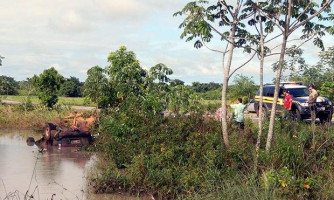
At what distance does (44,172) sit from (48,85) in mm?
19591

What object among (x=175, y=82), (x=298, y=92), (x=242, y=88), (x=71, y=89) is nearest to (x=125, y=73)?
(x=175, y=82)

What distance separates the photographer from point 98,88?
22141mm

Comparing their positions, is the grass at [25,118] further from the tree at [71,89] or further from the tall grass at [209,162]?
the tree at [71,89]

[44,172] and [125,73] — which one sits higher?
[125,73]

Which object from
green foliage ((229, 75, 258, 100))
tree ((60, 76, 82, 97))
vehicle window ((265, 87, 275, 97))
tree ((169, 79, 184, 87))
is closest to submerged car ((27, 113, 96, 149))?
Result: tree ((169, 79, 184, 87))

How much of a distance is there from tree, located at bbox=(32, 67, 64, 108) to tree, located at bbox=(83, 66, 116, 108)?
10812mm

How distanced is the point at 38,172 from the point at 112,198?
3.98 metres

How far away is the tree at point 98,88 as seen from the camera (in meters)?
22.0

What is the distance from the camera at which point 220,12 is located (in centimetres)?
1303

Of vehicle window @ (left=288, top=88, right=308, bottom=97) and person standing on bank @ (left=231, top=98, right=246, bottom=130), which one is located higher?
vehicle window @ (left=288, top=88, right=308, bottom=97)

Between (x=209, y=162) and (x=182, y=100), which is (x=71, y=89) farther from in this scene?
(x=209, y=162)

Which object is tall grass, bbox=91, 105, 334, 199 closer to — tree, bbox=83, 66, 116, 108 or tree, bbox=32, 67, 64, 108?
tree, bbox=83, 66, 116, 108

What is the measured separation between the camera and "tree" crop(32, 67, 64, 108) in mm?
33594

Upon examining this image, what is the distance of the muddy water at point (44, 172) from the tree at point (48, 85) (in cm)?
1119
